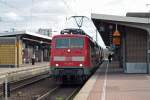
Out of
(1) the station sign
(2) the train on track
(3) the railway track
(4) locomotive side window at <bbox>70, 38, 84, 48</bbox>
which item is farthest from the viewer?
(1) the station sign

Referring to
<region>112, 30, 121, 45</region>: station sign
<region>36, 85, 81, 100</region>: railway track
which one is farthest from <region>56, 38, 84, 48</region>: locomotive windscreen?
<region>112, 30, 121, 45</region>: station sign

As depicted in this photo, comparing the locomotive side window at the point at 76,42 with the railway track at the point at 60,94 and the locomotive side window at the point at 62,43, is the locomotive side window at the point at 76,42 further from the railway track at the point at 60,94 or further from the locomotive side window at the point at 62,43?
the railway track at the point at 60,94

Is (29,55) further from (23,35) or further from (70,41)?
(70,41)

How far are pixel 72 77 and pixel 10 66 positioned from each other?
75.5ft

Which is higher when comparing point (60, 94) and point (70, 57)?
point (70, 57)

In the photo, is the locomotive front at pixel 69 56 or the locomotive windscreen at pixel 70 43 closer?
the locomotive front at pixel 69 56

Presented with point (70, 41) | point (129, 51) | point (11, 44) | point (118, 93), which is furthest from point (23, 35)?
point (118, 93)

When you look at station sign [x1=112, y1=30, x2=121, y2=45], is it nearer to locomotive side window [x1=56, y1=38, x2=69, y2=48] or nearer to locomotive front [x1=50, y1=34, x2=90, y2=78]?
locomotive front [x1=50, y1=34, x2=90, y2=78]

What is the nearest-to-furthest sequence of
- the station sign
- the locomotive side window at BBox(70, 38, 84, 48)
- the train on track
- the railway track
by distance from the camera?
the railway track < the train on track < the locomotive side window at BBox(70, 38, 84, 48) < the station sign

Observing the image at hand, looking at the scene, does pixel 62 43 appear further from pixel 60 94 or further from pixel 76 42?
pixel 60 94

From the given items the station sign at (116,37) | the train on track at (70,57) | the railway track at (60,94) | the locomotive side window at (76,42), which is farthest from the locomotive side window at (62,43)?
the station sign at (116,37)

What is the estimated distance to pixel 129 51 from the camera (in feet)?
100

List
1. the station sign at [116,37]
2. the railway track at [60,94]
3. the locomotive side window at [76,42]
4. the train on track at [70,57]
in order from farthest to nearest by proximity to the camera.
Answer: the station sign at [116,37], the locomotive side window at [76,42], the train on track at [70,57], the railway track at [60,94]

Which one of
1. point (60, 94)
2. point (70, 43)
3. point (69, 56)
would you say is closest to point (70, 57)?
point (69, 56)
